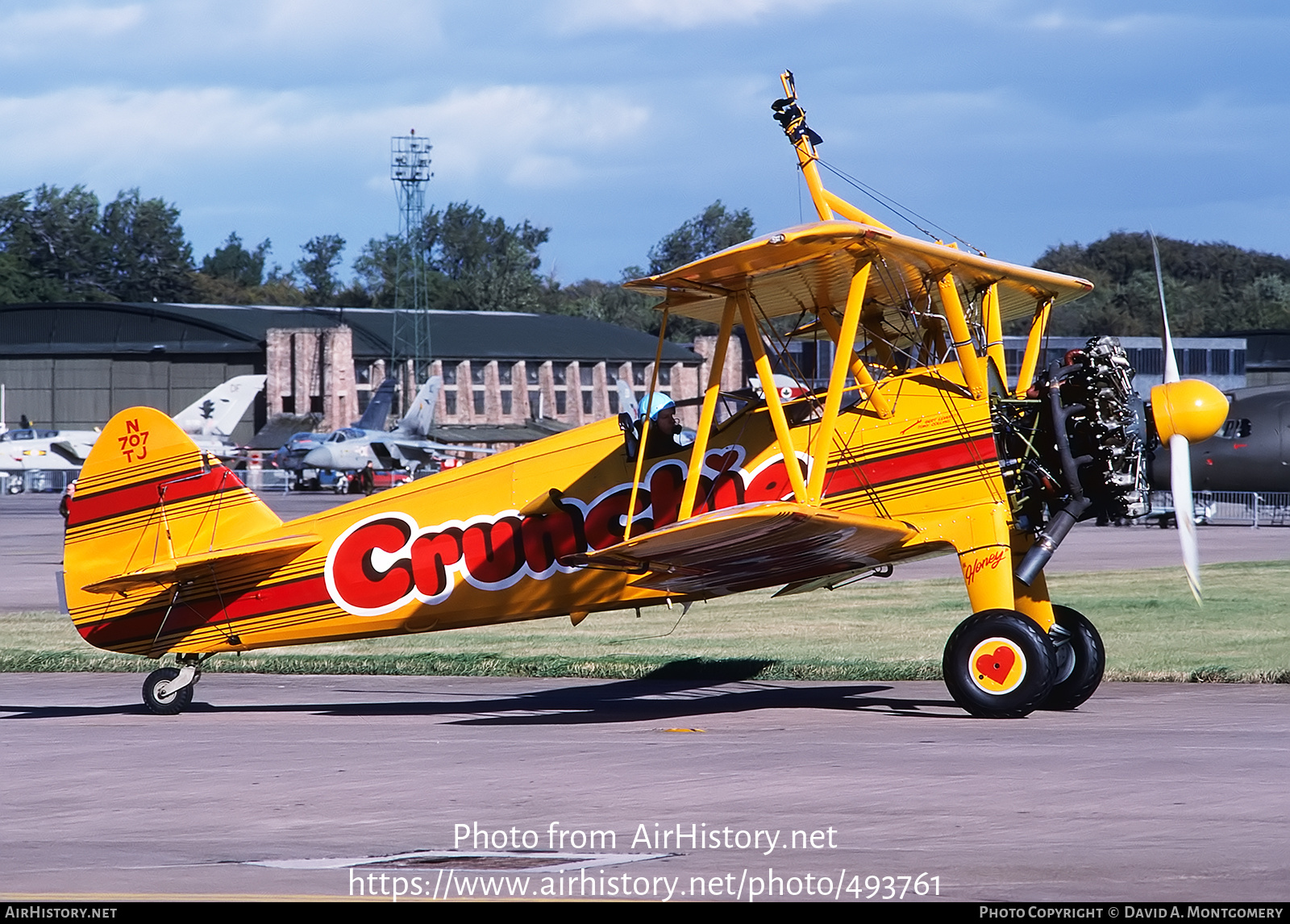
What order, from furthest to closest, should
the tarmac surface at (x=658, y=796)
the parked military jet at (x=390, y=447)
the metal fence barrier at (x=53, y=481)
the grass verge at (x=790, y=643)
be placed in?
the metal fence barrier at (x=53, y=481), the parked military jet at (x=390, y=447), the grass verge at (x=790, y=643), the tarmac surface at (x=658, y=796)

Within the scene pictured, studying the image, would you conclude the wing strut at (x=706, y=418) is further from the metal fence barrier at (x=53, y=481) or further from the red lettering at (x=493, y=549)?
the metal fence barrier at (x=53, y=481)

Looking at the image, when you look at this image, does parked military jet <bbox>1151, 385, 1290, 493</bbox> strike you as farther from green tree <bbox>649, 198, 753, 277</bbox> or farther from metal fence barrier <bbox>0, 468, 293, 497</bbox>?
green tree <bbox>649, 198, 753, 277</bbox>

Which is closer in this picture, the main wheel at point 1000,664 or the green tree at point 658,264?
the main wheel at point 1000,664

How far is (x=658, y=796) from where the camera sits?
789cm

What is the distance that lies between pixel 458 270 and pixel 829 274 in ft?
443

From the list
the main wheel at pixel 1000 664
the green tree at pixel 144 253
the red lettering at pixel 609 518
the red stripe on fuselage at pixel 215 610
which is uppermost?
the green tree at pixel 144 253

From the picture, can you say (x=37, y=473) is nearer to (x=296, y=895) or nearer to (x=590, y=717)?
(x=590, y=717)

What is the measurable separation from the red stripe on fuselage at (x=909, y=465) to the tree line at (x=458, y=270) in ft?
293

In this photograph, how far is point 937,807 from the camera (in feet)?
23.9

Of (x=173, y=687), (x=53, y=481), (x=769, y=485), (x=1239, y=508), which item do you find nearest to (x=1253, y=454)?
(x=1239, y=508)

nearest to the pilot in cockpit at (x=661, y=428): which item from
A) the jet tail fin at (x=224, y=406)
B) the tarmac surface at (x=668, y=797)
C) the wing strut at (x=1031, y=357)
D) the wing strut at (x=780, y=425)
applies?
the wing strut at (x=780, y=425)

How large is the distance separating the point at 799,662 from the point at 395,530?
485cm

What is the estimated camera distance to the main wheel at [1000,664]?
1029 centimetres

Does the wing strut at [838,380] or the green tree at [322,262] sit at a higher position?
the green tree at [322,262]
